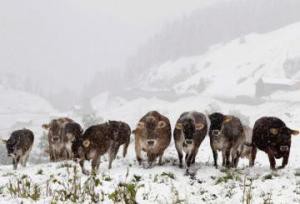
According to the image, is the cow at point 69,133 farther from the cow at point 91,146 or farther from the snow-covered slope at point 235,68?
the snow-covered slope at point 235,68

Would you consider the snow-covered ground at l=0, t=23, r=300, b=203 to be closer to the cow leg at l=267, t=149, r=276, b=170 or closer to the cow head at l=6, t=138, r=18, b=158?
the cow leg at l=267, t=149, r=276, b=170

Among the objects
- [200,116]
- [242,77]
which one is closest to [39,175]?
[200,116]

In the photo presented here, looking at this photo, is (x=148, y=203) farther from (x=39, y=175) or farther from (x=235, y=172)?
(x=39, y=175)

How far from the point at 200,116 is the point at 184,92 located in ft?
430

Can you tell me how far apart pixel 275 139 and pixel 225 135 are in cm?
154

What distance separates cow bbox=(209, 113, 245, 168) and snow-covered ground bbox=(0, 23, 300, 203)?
31.9 inches

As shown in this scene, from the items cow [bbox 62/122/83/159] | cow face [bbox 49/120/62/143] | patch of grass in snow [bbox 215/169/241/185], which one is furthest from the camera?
cow face [bbox 49/120/62/143]

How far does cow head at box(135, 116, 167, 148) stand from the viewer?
14.7 m

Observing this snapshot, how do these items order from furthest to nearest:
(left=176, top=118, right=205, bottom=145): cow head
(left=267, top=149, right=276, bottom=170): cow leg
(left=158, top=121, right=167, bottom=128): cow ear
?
(left=158, top=121, right=167, bottom=128): cow ear → (left=267, top=149, right=276, bottom=170): cow leg → (left=176, top=118, right=205, bottom=145): cow head

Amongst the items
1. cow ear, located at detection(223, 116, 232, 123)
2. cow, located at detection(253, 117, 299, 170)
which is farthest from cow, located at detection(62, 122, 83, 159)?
cow, located at detection(253, 117, 299, 170)

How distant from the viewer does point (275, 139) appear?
13.9m

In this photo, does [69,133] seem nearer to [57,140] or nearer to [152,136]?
[57,140]

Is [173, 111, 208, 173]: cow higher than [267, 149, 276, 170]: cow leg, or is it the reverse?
[173, 111, 208, 173]: cow

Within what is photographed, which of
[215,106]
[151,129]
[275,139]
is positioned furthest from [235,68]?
[275,139]
